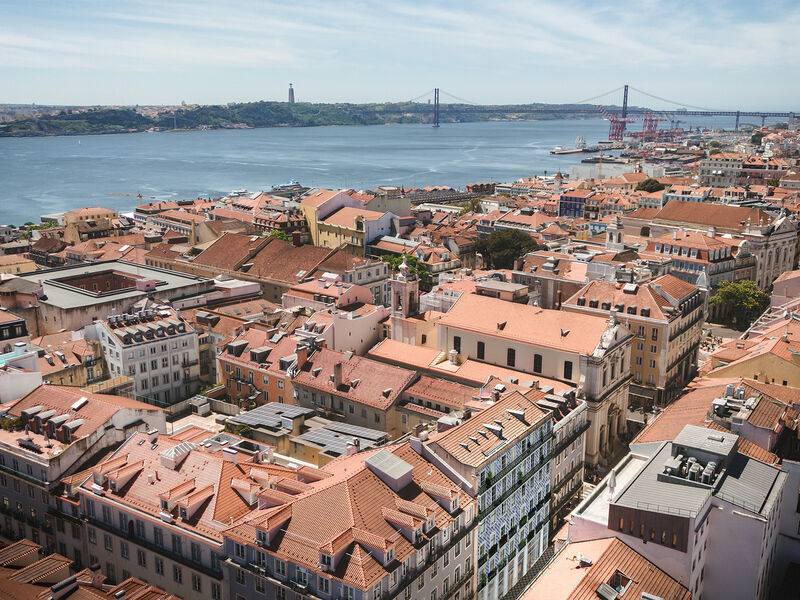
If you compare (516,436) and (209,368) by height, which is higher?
(516,436)

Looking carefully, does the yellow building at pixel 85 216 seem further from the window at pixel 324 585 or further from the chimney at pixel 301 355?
the window at pixel 324 585

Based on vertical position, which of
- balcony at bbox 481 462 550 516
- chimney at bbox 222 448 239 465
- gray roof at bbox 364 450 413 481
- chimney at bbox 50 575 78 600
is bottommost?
balcony at bbox 481 462 550 516

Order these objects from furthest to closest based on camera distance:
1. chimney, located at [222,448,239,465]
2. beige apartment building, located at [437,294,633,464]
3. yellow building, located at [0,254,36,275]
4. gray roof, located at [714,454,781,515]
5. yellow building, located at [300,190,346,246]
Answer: yellow building, located at [300,190,346,246]
yellow building, located at [0,254,36,275]
beige apartment building, located at [437,294,633,464]
chimney, located at [222,448,239,465]
gray roof, located at [714,454,781,515]

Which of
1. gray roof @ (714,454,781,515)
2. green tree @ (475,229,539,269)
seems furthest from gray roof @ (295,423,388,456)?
green tree @ (475,229,539,269)

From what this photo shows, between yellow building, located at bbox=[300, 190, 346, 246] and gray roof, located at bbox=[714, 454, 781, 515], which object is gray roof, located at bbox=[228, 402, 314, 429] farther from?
yellow building, located at bbox=[300, 190, 346, 246]

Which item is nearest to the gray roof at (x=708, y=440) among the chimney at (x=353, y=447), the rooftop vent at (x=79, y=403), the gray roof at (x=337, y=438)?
the chimney at (x=353, y=447)

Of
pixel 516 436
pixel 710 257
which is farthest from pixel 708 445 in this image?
pixel 710 257

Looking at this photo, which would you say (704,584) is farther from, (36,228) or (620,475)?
(36,228)
